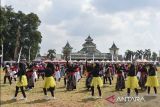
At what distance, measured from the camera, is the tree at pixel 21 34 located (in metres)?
92.5

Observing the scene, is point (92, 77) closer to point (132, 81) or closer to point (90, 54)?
point (132, 81)

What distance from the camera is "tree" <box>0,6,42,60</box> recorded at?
92.5 metres

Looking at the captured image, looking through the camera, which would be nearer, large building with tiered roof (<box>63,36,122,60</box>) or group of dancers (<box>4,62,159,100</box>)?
group of dancers (<box>4,62,159,100</box>)

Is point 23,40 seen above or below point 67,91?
above

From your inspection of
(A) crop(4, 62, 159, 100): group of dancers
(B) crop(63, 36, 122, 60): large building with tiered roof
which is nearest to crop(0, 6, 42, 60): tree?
(B) crop(63, 36, 122, 60): large building with tiered roof

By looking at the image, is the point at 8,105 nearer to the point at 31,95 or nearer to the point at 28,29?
the point at 31,95

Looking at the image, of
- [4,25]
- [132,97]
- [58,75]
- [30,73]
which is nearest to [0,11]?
[4,25]

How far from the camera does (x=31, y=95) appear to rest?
2372cm

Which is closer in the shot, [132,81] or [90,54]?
[132,81]

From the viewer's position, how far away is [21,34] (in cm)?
9500

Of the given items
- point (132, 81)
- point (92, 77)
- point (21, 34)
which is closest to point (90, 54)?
point (21, 34)

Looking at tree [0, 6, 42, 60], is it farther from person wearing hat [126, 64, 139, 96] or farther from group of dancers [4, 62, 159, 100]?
person wearing hat [126, 64, 139, 96]

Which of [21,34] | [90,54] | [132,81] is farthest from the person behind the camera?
[90,54]

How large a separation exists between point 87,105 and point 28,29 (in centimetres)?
7692
